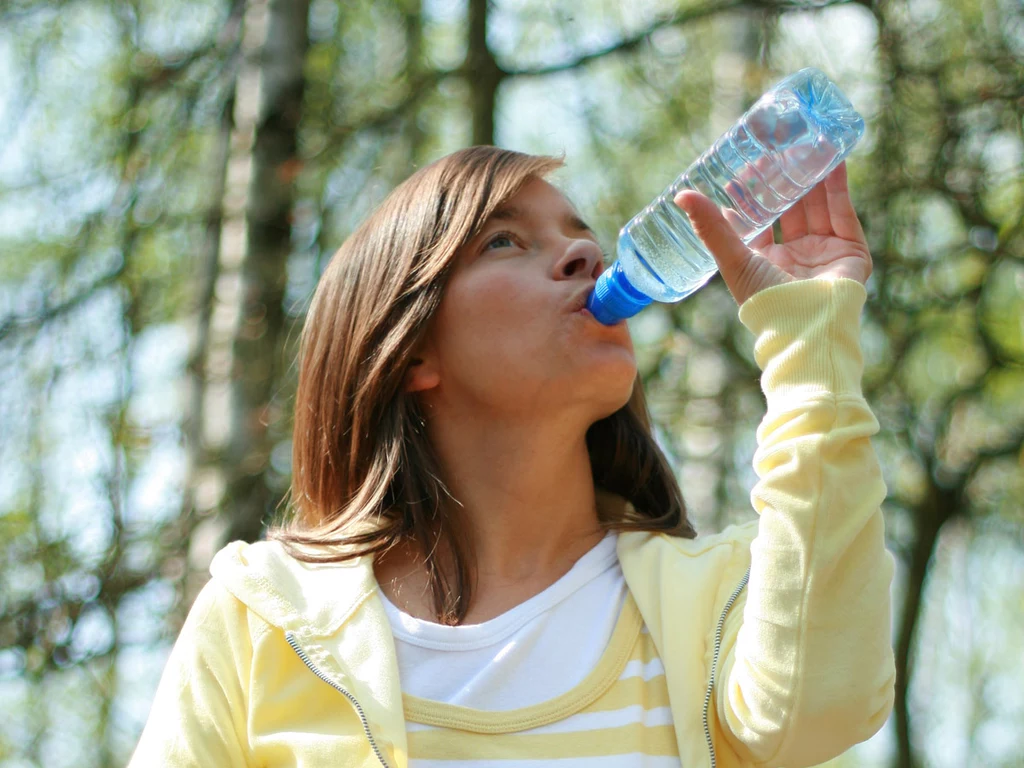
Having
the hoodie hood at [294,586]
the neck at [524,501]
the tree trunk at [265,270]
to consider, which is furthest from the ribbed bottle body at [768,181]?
the tree trunk at [265,270]

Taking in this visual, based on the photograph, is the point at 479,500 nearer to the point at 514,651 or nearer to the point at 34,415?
the point at 514,651

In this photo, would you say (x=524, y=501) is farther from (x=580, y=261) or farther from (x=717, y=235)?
(x=717, y=235)

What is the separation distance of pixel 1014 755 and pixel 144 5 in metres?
6.15

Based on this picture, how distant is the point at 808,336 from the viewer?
176cm

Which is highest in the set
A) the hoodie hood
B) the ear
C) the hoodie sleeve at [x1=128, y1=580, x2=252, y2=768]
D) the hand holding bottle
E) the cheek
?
the hand holding bottle

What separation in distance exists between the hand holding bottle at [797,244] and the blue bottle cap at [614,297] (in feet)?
0.77

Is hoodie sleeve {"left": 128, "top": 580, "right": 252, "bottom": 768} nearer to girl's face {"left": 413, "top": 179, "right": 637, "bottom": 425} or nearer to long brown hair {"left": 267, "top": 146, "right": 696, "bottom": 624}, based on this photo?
long brown hair {"left": 267, "top": 146, "right": 696, "bottom": 624}

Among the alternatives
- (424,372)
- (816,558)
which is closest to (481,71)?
(424,372)

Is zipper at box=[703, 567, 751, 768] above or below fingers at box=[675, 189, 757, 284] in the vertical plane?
below

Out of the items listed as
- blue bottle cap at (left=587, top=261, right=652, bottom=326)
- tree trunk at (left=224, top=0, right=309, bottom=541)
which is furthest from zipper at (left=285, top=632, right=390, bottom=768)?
tree trunk at (left=224, top=0, right=309, bottom=541)

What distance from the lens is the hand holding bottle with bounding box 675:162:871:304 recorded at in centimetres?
188

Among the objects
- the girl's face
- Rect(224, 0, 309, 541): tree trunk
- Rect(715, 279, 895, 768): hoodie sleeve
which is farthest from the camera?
Rect(224, 0, 309, 541): tree trunk

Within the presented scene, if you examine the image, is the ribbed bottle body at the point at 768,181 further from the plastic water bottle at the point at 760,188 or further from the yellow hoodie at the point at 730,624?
the yellow hoodie at the point at 730,624

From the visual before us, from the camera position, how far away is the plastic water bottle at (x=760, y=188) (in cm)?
236
